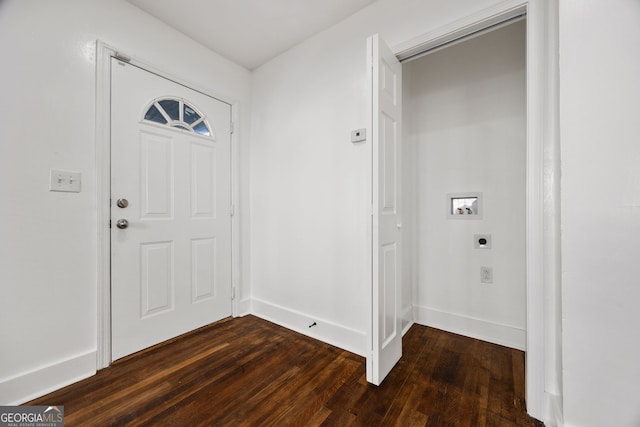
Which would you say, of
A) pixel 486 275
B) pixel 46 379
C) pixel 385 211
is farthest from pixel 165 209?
pixel 486 275

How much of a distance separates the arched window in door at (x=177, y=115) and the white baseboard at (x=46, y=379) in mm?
1667

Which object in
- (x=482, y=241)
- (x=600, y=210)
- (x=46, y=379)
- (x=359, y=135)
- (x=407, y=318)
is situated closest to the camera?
(x=600, y=210)

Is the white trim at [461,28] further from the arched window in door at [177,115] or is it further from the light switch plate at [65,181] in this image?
the light switch plate at [65,181]

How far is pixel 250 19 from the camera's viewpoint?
1.97 meters

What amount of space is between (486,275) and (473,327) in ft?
1.47

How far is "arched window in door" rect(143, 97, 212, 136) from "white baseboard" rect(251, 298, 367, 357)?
68.5 inches

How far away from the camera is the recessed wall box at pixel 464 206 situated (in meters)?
2.10

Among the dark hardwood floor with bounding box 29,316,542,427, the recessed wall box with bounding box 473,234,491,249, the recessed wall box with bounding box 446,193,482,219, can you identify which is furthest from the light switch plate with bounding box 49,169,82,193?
the recessed wall box with bounding box 473,234,491,249

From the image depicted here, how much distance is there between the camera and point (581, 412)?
0.81 meters

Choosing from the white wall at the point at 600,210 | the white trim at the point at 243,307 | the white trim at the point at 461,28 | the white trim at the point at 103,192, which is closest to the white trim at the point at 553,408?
the white wall at the point at 600,210

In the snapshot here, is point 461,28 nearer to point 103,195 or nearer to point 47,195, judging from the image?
point 103,195

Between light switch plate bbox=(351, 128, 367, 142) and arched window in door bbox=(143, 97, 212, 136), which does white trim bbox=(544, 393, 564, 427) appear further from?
arched window in door bbox=(143, 97, 212, 136)

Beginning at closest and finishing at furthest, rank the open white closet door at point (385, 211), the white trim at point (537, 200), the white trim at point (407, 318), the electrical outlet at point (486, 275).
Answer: the white trim at point (537, 200), the open white closet door at point (385, 211), the electrical outlet at point (486, 275), the white trim at point (407, 318)

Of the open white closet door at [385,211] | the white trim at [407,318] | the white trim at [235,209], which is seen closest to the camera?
the open white closet door at [385,211]
